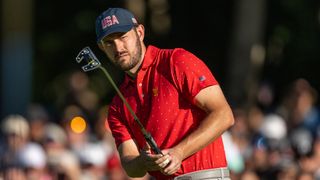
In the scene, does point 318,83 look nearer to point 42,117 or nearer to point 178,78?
point 42,117

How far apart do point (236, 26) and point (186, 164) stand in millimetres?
14981

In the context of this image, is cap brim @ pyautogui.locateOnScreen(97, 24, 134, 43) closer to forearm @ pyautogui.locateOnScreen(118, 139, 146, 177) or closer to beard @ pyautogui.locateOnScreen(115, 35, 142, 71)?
beard @ pyautogui.locateOnScreen(115, 35, 142, 71)

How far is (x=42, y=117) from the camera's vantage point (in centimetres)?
1938

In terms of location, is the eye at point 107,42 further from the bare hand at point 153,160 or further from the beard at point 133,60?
the bare hand at point 153,160

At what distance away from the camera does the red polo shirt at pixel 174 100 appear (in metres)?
10.5

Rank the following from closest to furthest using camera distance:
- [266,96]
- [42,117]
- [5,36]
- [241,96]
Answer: [42,117] → [266,96] → [241,96] → [5,36]

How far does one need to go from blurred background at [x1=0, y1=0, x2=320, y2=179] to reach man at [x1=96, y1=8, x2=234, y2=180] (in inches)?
163

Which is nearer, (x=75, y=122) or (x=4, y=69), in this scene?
(x=75, y=122)

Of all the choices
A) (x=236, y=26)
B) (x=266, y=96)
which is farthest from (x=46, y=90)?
(x=266, y=96)

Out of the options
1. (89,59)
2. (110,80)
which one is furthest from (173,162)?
(89,59)

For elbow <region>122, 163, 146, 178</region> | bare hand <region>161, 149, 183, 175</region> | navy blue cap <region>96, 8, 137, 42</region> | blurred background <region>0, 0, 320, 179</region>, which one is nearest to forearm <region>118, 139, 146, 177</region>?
elbow <region>122, 163, 146, 178</region>

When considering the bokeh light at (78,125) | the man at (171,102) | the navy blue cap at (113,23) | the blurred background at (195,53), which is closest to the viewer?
the man at (171,102)

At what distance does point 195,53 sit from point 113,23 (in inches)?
621

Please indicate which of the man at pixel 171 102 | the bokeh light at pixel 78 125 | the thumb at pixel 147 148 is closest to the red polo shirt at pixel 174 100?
the man at pixel 171 102
